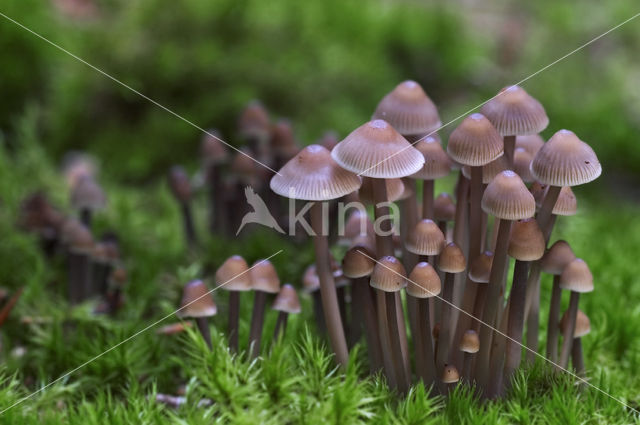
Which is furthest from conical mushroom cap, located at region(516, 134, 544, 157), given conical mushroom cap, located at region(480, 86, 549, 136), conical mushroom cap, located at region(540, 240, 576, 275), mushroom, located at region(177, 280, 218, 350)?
mushroom, located at region(177, 280, 218, 350)

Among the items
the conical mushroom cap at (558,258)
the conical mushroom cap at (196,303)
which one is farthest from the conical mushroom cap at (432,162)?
the conical mushroom cap at (196,303)

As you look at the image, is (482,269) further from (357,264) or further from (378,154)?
(378,154)

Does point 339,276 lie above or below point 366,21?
below

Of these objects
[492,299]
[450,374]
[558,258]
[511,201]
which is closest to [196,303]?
[450,374]

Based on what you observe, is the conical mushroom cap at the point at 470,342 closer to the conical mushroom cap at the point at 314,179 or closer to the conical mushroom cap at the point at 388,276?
the conical mushroom cap at the point at 388,276

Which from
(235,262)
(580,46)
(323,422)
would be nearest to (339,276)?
(235,262)

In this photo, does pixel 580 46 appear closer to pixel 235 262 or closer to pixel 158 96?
pixel 158 96
